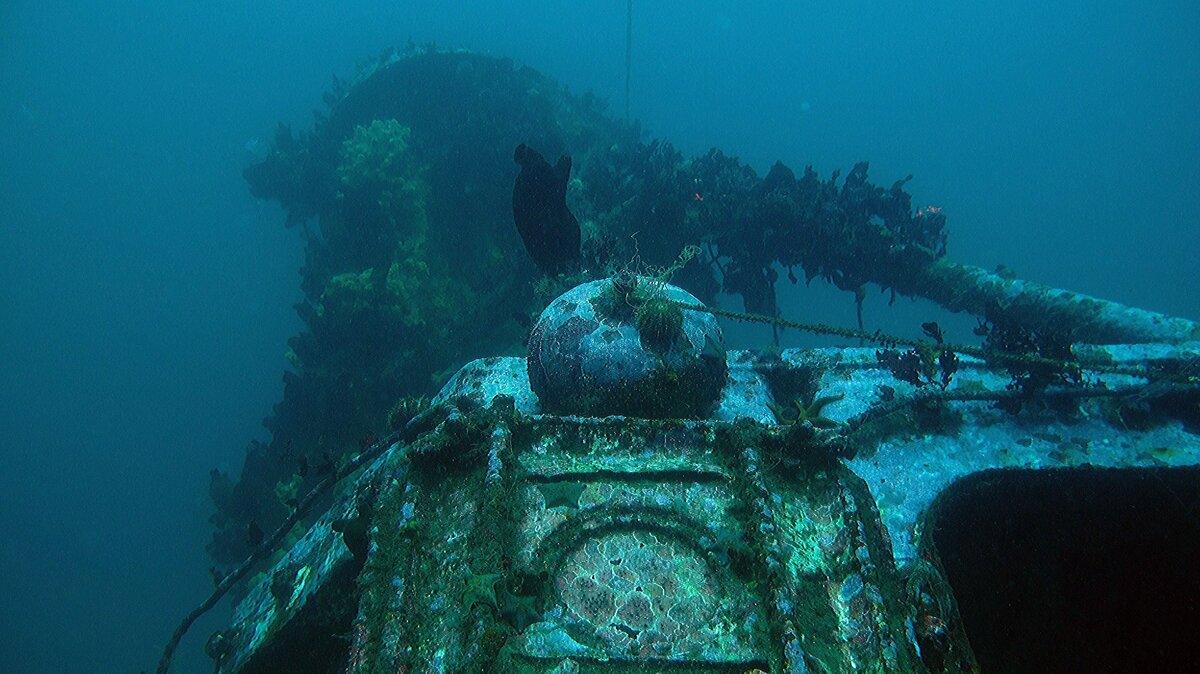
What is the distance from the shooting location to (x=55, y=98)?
91312mm

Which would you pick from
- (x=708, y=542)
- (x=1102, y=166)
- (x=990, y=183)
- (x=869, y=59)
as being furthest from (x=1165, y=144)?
(x=708, y=542)

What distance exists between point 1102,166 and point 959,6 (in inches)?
2285

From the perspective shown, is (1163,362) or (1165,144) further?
(1165,144)

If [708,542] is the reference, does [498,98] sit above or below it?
above

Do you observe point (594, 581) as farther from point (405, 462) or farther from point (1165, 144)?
point (1165, 144)

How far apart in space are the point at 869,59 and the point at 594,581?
4801 inches

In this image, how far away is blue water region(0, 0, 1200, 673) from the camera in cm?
3178

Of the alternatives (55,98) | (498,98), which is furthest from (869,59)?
(55,98)

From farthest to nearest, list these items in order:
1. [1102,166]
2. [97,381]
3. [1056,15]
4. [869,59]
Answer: [1056,15]
[869,59]
[1102,166]
[97,381]

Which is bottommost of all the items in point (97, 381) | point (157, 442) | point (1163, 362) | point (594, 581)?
point (594, 581)

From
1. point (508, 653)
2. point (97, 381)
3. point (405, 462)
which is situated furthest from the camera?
point (97, 381)

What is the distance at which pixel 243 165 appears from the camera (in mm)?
50156

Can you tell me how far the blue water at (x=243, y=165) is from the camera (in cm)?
3178

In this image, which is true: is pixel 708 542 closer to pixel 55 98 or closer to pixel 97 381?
pixel 97 381
